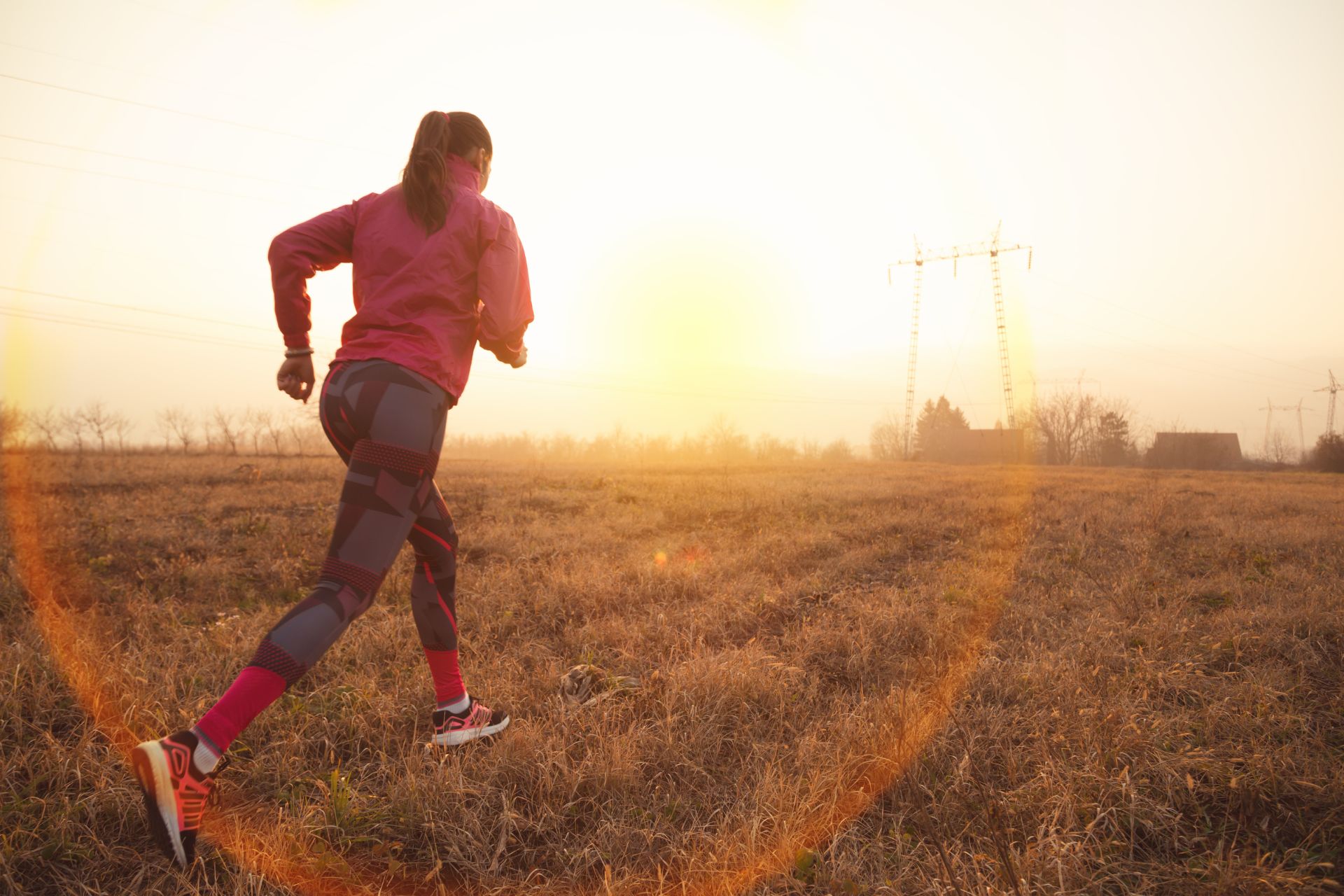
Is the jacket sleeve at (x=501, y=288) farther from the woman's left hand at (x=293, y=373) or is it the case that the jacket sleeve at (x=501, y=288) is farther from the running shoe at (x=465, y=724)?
the running shoe at (x=465, y=724)

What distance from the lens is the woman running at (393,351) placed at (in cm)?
176

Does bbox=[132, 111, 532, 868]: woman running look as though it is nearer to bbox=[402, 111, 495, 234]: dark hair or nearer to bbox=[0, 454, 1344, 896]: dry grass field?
bbox=[402, 111, 495, 234]: dark hair

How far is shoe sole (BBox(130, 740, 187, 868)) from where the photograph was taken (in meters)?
1.52

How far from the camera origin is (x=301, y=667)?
1.70m

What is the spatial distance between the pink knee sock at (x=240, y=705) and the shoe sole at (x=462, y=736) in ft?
2.60

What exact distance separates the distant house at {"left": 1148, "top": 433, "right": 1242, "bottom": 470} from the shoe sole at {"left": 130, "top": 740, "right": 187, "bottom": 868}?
66.0 meters

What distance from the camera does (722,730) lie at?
2.56 m

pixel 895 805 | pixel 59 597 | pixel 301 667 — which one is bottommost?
pixel 895 805

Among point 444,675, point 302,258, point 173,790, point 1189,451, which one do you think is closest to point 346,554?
point 173,790

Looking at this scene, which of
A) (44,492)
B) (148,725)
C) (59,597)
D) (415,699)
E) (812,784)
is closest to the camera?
(812,784)

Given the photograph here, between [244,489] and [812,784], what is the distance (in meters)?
11.7

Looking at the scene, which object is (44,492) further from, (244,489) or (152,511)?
(152,511)

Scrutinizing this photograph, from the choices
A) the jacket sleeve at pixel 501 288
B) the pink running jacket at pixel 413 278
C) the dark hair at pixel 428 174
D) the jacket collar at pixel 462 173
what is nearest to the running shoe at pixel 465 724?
the pink running jacket at pixel 413 278

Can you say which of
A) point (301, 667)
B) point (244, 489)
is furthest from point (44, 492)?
point (301, 667)
